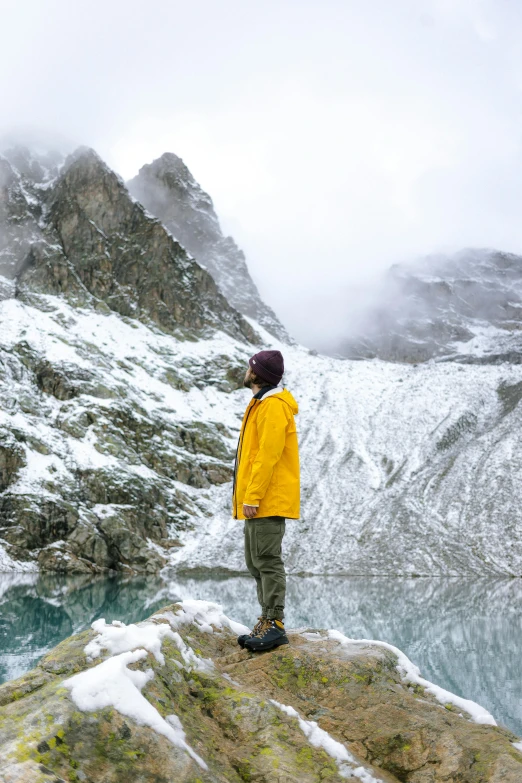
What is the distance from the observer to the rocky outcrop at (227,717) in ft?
12.0

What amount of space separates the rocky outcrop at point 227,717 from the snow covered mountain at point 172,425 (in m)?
52.9

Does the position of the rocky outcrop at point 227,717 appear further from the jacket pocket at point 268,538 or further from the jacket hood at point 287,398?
the jacket hood at point 287,398

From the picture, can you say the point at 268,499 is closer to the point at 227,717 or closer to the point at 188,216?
the point at 227,717

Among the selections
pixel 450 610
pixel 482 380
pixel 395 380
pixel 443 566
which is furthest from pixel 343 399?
pixel 450 610

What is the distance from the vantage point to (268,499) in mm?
6832

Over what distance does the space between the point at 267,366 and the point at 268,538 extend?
2091mm

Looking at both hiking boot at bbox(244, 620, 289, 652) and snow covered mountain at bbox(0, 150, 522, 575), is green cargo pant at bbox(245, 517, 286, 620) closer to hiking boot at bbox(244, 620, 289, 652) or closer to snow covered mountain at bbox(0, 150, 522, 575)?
hiking boot at bbox(244, 620, 289, 652)

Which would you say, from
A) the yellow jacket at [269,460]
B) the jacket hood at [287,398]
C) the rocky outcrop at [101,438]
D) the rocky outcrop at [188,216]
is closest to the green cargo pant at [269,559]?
the yellow jacket at [269,460]

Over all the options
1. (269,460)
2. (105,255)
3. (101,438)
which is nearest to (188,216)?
(105,255)

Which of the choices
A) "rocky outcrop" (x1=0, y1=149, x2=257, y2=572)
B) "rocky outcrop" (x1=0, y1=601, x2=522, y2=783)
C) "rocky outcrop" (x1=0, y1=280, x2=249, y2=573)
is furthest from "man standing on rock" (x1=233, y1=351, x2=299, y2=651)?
"rocky outcrop" (x1=0, y1=280, x2=249, y2=573)

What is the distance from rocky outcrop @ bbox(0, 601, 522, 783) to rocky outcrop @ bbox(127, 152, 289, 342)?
5484 inches

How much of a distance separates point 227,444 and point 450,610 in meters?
44.5

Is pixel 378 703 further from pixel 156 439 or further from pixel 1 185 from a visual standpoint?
pixel 1 185

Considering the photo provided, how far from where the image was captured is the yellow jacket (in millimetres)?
6773
